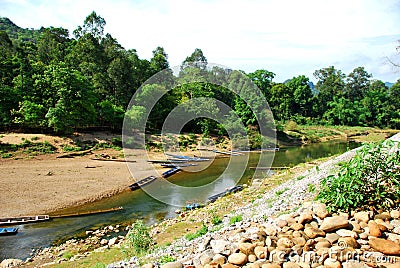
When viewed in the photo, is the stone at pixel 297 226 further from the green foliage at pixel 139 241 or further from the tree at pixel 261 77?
the tree at pixel 261 77

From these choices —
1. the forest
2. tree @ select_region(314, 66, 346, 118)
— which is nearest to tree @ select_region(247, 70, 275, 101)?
the forest

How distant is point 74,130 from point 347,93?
66160mm

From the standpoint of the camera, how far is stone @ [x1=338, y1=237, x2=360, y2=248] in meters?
5.20

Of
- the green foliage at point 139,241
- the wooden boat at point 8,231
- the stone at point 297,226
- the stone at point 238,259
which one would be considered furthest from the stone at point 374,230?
the wooden boat at point 8,231

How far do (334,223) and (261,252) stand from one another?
5.06ft

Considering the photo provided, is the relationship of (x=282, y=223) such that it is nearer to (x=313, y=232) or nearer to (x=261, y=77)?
(x=313, y=232)

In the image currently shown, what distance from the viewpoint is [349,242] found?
5223 millimetres

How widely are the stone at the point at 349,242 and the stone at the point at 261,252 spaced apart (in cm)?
131

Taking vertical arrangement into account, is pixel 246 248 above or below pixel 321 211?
below

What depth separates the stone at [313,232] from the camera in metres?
5.61

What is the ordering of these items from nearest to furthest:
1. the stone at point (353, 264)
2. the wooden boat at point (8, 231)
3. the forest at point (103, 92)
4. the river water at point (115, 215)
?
the stone at point (353, 264) → the river water at point (115, 215) → the wooden boat at point (8, 231) → the forest at point (103, 92)

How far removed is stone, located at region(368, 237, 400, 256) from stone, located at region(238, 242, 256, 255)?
203 centimetres

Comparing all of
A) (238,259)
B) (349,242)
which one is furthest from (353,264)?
(238,259)

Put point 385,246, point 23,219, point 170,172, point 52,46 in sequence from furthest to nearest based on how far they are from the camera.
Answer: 1. point 52,46
2. point 170,172
3. point 23,219
4. point 385,246
